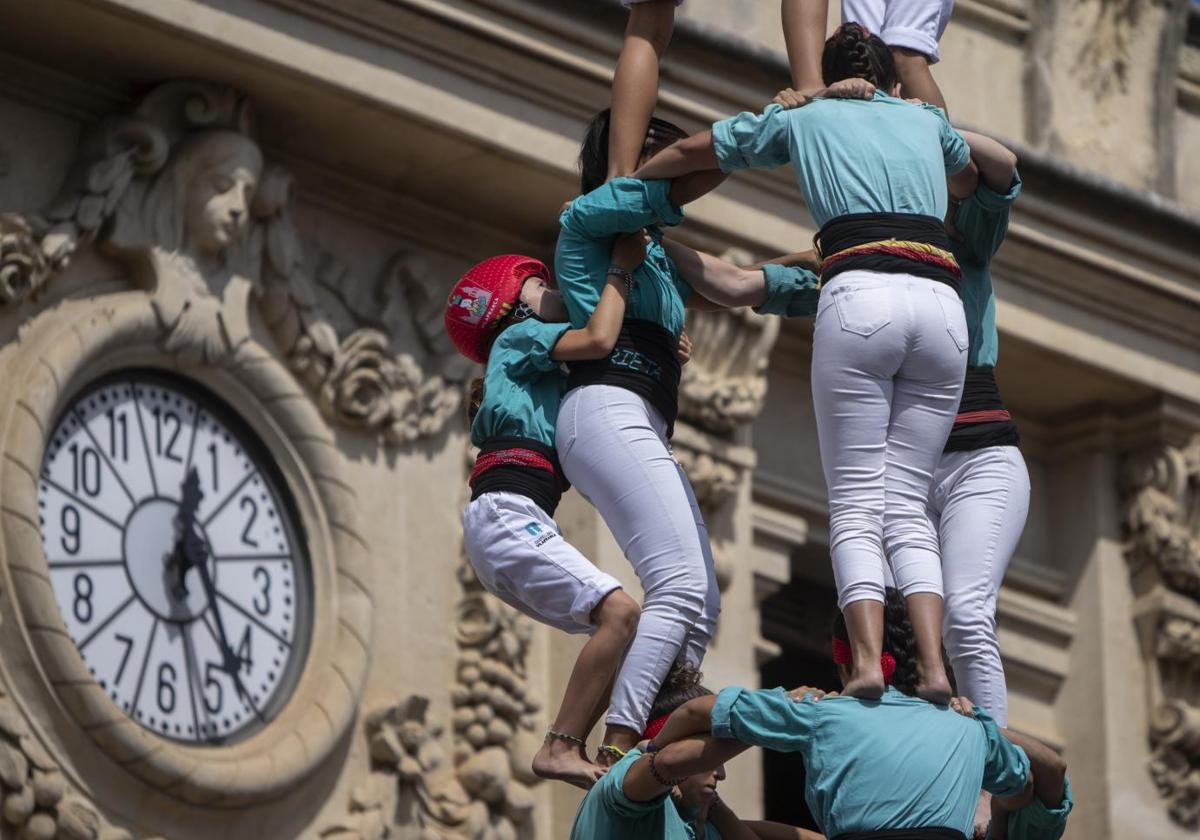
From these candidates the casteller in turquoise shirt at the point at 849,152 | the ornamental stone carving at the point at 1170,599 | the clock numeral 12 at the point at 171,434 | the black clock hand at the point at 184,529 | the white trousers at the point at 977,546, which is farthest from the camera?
the ornamental stone carving at the point at 1170,599

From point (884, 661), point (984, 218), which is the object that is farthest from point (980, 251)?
point (884, 661)

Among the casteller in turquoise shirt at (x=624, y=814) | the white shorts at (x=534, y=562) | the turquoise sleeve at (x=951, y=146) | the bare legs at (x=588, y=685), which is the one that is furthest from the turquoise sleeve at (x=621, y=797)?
the turquoise sleeve at (x=951, y=146)

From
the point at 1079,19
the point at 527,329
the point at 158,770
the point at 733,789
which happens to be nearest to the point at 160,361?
the point at 158,770

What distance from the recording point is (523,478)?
10.4 m

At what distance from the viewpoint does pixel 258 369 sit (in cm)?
1418

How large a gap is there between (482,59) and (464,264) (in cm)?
94

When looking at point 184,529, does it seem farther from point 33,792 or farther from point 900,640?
point 900,640

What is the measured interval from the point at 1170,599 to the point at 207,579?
190 inches

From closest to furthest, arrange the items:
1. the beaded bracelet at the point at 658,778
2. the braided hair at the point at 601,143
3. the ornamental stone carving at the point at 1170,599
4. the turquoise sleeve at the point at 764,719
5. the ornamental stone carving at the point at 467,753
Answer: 1. the turquoise sleeve at the point at 764,719
2. the beaded bracelet at the point at 658,778
3. the braided hair at the point at 601,143
4. the ornamental stone carving at the point at 467,753
5. the ornamental stone carving at the point at 1170,599

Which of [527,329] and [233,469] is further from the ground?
[233,469]

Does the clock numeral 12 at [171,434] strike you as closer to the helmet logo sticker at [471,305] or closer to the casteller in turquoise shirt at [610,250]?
the helmet logo sticker at [471,305]

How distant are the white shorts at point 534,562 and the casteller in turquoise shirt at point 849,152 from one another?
1037mm

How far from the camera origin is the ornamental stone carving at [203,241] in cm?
1366

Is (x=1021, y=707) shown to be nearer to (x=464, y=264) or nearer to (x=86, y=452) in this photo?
(x=464, y=264)
